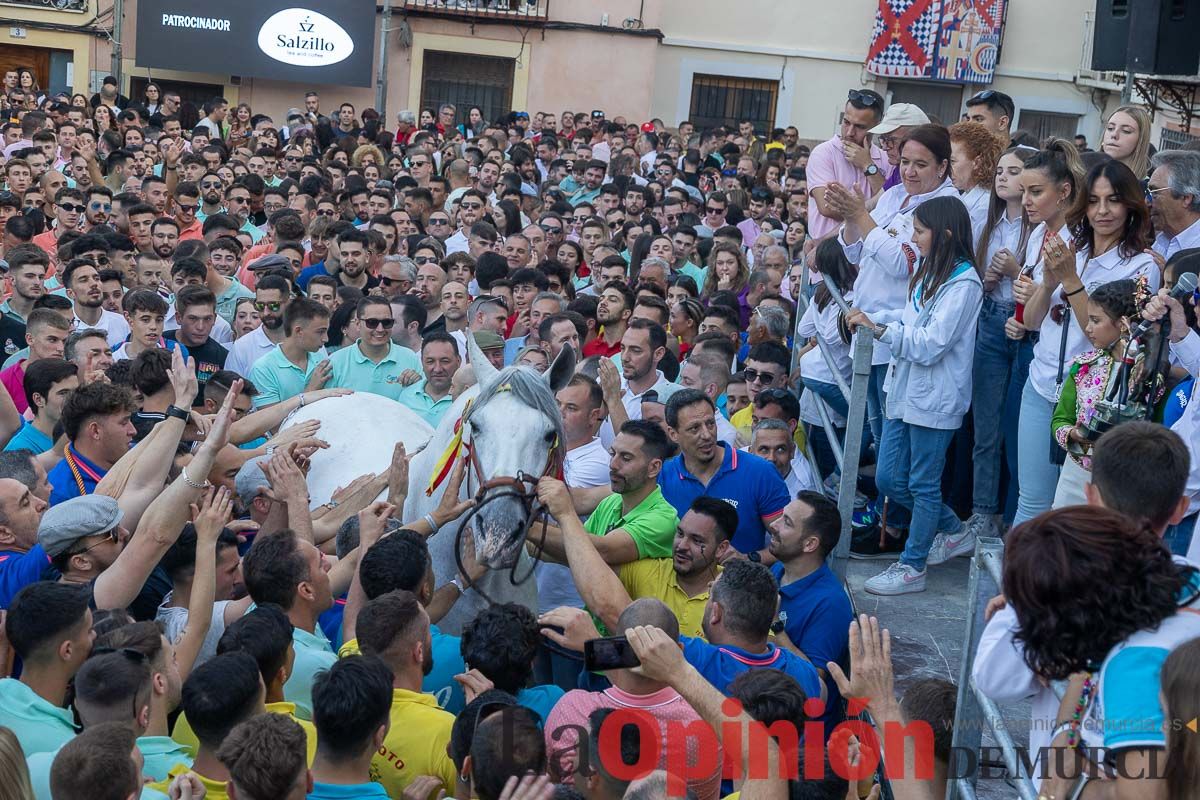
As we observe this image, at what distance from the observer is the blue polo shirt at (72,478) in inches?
231

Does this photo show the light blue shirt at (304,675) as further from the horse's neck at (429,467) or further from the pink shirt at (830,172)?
the pink shirt at (830,172)

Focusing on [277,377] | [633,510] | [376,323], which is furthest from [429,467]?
[277,377]

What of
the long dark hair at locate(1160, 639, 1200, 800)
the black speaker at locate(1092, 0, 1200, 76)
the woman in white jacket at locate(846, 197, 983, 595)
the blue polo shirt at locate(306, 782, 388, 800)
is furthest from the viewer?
the black speaker at locate(1092, 0, 1200, 76)

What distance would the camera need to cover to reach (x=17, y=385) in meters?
7.78

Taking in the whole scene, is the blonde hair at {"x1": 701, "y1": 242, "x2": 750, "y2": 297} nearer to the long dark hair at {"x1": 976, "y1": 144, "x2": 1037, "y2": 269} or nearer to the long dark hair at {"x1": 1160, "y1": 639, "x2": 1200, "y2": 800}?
the long dark hair at {"x1": 976, "y1": 144, "x2": 1037, "y2": 269}

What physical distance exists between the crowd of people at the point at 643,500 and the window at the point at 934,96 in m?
17.5

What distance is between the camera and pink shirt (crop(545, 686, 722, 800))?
3.97 m

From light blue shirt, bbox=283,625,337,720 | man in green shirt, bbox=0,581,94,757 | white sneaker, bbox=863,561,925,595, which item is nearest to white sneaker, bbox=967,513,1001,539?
white sneaker, bbox=863,561,925,595

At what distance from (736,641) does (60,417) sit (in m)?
3.89

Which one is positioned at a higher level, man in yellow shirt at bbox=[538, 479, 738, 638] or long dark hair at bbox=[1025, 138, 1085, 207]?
long dark hair at bbox=[1025, 138, 1085, 207]

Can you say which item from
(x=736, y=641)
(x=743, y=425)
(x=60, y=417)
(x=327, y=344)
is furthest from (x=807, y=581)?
(x=327, y=344)

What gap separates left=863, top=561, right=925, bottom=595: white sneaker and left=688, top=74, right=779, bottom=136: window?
22.2 m

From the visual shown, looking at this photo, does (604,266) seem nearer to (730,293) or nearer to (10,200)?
(730,293)

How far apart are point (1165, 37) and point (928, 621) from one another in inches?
425
